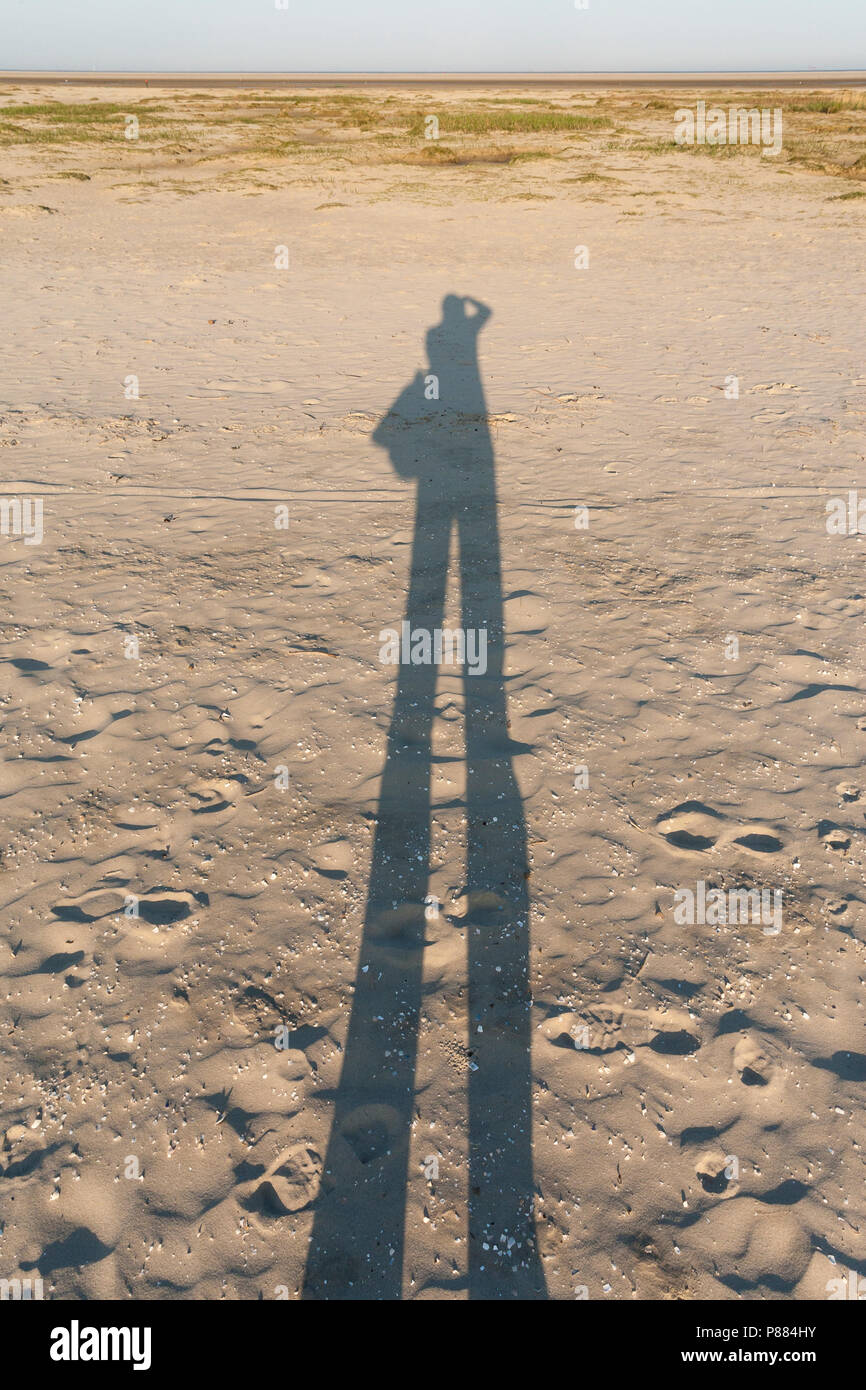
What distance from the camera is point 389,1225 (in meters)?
2.56

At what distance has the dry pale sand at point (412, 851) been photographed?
2.60 meters

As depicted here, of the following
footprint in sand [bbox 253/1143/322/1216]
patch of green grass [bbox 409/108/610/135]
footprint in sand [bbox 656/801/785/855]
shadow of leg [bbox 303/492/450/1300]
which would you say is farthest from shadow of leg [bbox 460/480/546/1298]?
patch of green grass [bbox 409/108/610/135]

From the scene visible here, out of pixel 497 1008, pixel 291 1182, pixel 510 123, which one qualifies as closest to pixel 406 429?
pixel 497 1008

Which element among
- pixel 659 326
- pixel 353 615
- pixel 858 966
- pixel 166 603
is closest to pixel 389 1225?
Answer: pixel 858 966

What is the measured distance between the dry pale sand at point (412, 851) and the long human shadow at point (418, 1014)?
0.02 meters

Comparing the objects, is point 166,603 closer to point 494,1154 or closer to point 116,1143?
point 116,1143

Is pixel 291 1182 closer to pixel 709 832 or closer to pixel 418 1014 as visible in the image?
pixel 418 1014

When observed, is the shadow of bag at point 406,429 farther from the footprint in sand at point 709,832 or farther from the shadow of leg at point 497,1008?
the footprint in sand at point 709,832

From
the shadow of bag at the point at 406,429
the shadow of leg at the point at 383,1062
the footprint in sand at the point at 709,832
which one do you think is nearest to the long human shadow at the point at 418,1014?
the shadow of leg at the point at 383,1062

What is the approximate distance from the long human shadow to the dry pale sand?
16 mm

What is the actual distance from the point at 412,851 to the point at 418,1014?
2.67ft

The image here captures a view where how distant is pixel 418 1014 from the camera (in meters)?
3.10

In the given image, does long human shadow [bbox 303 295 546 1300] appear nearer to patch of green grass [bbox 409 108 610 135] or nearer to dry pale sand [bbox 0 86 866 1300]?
dry pale sand [bbox 0 86 866 1300]

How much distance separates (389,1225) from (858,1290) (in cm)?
150
